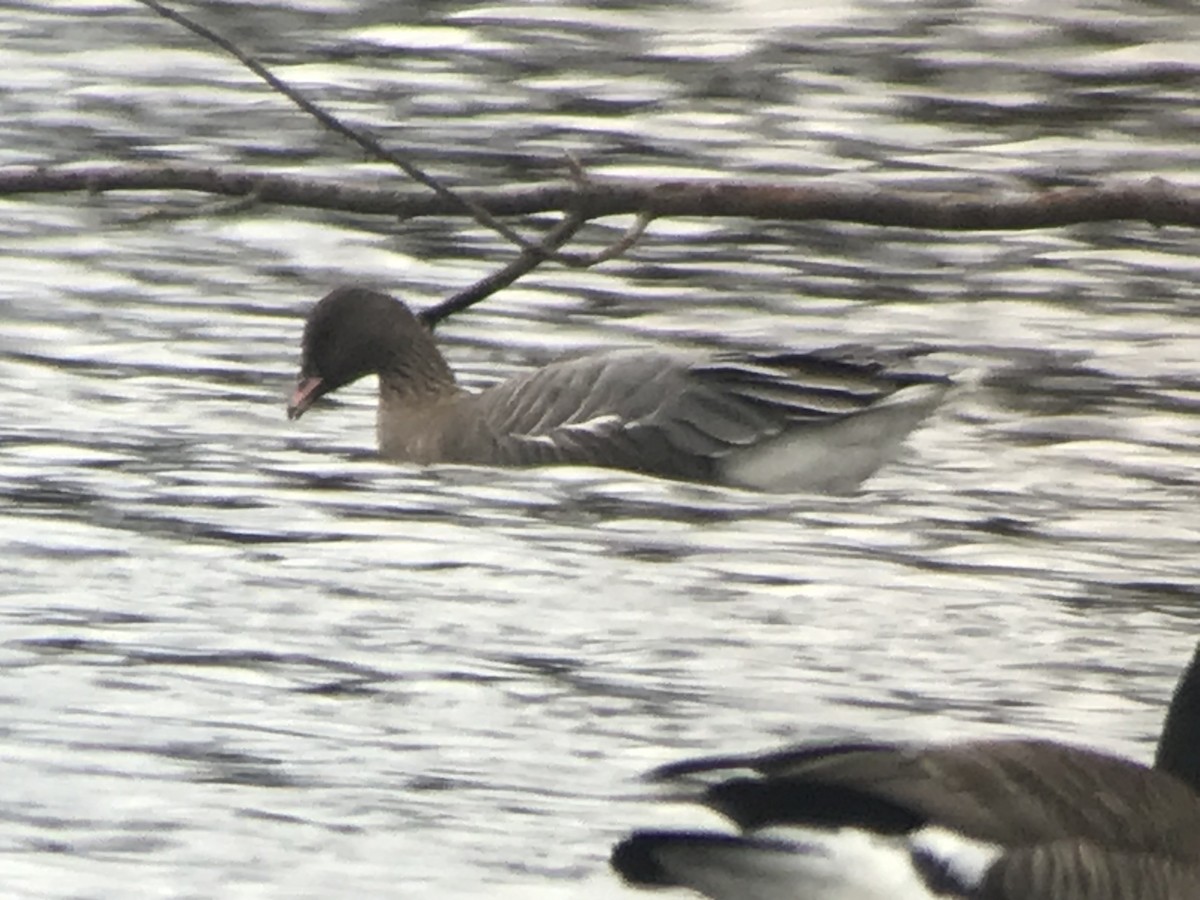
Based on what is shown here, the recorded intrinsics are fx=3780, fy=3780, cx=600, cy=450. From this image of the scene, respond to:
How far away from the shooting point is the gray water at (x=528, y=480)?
8.93 metres

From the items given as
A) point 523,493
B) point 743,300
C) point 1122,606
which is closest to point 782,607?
point 1122,606

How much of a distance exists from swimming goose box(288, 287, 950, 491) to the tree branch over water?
5.98 metres

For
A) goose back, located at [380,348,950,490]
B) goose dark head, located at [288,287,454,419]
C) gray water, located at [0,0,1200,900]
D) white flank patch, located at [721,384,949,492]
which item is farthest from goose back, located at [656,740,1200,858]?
goose dark head, located at [288,287,454,419]

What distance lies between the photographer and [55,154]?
17688 millimetres

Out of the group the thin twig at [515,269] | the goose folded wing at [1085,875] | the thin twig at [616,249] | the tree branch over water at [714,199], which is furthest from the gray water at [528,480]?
the goose folded wing at [1085,875]

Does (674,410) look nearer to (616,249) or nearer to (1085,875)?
(616,249)

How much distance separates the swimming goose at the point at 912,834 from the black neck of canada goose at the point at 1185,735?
0.58m

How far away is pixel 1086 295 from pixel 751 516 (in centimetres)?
340

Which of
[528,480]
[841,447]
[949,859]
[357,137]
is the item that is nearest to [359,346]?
[528,480]

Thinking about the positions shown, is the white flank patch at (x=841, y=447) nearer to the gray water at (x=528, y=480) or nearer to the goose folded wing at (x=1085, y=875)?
the gray water at (x=528, y=480)

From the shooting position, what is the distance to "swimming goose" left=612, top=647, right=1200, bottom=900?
22.1ft

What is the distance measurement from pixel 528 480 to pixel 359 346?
1.18 metres

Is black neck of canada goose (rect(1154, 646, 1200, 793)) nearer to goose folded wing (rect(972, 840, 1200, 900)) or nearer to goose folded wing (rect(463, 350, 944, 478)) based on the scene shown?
goose folded wing (rect(972, 840, 1200, 900))

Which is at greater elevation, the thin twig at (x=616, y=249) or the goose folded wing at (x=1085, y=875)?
the thin twig at (x=616, y=249)
